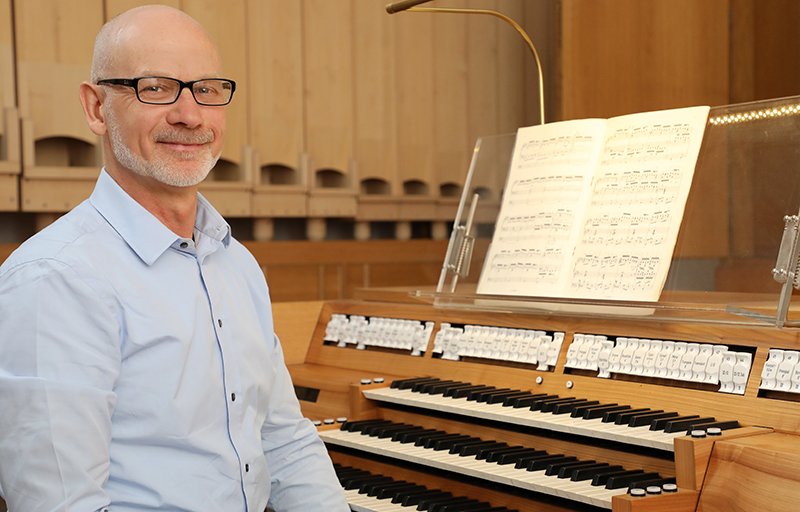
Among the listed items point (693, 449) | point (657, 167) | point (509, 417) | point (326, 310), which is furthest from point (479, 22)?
point (693, 449)

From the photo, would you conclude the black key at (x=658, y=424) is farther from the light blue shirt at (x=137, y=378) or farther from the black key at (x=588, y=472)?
the light blue shirt at (x=137, y=378)

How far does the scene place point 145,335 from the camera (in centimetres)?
159

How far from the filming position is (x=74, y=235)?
5.26 ft

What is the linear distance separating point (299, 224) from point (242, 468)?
136 inches

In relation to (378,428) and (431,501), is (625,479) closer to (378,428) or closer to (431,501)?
(431,501)

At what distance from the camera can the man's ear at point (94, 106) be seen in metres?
1.72

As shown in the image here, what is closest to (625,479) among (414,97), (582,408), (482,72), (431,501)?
(582,408)

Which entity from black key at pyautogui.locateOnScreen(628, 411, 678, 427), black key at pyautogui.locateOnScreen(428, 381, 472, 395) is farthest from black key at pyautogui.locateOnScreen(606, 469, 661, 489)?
black key at pyautogui.locateOnScreen(428, 381, 472, 395)

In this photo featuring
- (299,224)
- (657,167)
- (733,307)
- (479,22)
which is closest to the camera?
(733,307)

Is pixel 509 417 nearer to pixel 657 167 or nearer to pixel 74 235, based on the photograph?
pixel 657 167

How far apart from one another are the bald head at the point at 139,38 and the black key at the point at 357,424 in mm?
1371

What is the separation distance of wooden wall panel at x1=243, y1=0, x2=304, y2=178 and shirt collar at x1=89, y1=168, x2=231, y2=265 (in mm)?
3019

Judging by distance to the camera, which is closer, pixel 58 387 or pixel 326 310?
pixel 58 387

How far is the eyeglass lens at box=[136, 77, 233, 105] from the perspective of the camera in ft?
5.49
